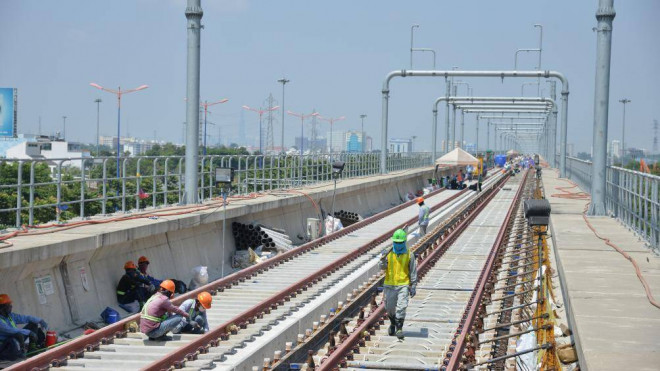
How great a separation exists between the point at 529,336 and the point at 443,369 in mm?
2408

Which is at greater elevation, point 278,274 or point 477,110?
point 477,110

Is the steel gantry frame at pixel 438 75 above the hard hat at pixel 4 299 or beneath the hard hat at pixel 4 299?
above

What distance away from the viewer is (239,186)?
26359mm

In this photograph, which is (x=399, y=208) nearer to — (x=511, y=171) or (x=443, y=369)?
(x=443, y=369)

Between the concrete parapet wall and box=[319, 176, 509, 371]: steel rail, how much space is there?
4.52m

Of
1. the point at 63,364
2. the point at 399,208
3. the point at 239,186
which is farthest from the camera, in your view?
the point at 399,208

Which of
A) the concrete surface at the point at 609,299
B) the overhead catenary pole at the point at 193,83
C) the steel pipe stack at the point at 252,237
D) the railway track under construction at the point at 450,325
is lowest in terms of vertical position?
the railway track under construction at the point at 450,325

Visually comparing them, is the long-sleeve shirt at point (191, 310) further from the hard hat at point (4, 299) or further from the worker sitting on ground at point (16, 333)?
the hard hat at point (4, 299)

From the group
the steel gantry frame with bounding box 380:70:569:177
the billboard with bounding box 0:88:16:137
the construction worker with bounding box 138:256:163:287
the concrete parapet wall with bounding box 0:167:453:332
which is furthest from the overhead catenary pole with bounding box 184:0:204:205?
the billboard with bounding box 0:88:16:137

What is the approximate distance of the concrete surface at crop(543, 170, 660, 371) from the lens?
889 centimetres

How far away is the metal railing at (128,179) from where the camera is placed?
16.6m

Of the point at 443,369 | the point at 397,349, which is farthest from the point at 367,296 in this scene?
the point at 443,369

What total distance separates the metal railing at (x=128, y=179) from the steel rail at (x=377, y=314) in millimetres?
5327

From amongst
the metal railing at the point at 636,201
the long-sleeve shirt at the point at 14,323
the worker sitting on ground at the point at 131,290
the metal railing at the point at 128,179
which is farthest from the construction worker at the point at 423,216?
the long-sleeve shirt at the point at 14,323
